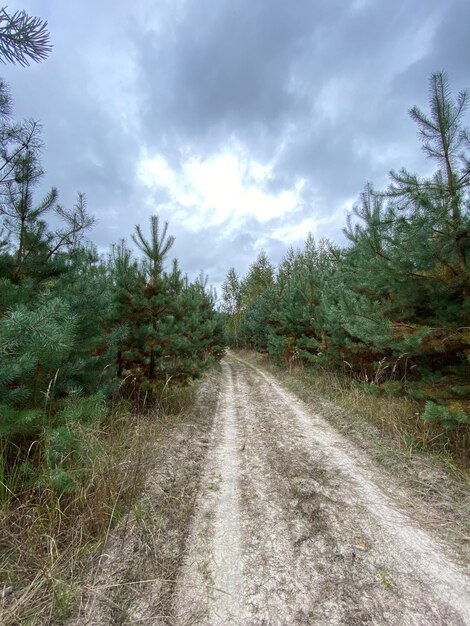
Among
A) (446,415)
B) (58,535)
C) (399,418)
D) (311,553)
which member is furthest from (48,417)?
(399,418)

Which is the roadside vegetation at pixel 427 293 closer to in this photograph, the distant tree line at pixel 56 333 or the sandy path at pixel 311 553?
the sandy path at pixel 311 553

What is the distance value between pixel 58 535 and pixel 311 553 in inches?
76.1

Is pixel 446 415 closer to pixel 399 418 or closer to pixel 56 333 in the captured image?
pixel 399 418

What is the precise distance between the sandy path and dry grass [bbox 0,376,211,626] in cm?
69

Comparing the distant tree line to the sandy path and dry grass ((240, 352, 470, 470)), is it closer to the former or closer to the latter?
the sandy path

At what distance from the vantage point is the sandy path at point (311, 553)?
1753mm

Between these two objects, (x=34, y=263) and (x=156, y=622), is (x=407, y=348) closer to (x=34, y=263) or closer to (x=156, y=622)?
(x=156, y=622)

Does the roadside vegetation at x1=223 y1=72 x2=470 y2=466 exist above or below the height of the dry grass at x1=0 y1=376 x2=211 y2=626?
above

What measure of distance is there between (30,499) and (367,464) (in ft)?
12.0

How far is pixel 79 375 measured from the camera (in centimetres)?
351

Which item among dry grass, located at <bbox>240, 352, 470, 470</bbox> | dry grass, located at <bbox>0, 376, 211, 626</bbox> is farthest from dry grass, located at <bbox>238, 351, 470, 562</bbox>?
dry grass, located at <bbox>0, 376, 211, 626</bbox>

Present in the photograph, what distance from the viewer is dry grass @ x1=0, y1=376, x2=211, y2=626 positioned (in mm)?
1675

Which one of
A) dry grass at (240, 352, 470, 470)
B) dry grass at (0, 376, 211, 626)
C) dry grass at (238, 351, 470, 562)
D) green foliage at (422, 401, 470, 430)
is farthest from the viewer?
dry grass at (240, 352, 470, 470)

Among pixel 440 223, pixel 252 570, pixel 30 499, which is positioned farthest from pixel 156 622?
pixel 440 223
